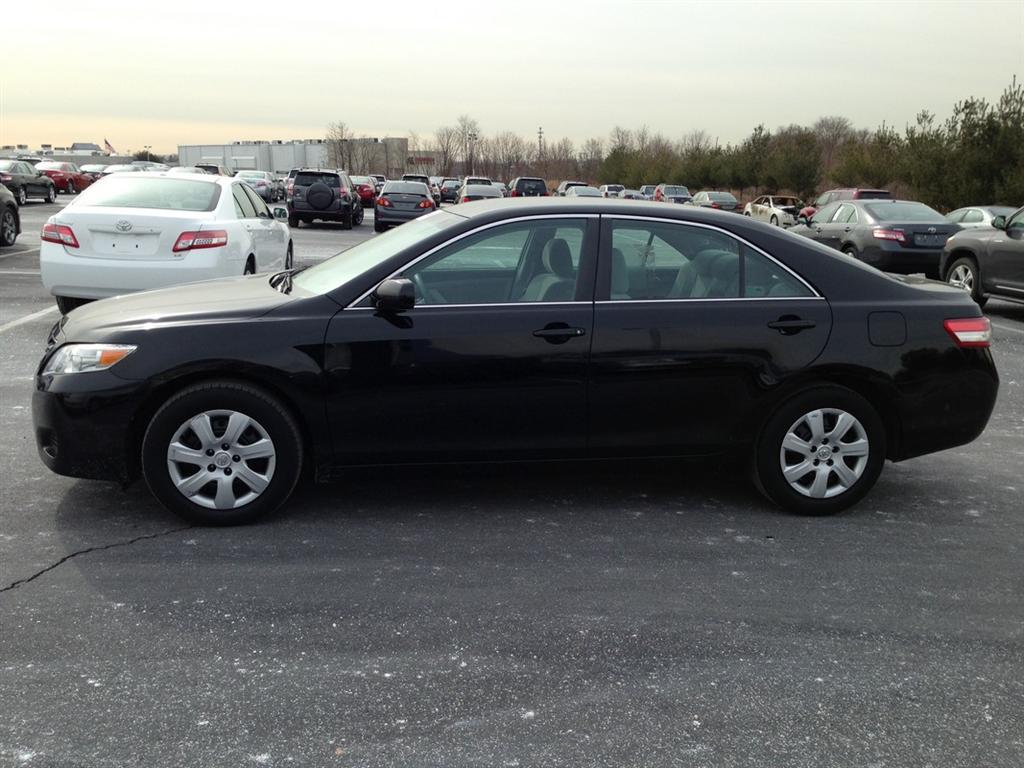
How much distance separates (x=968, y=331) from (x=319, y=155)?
116 m

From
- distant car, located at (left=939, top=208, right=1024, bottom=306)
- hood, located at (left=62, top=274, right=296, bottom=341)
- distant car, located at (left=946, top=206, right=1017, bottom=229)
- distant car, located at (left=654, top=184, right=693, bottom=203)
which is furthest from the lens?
distant car, located at (left=654, top=184, right=693, bottom=203)

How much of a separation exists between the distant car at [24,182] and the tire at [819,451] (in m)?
36.3

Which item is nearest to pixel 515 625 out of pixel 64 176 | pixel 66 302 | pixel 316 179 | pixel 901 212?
pixel 66 302

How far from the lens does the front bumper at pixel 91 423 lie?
4777mm

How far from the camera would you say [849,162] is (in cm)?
4991

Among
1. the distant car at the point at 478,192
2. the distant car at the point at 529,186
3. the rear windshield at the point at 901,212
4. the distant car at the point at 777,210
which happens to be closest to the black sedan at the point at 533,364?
the rear windshield at the point at 901,212

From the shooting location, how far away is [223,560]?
14.8ft

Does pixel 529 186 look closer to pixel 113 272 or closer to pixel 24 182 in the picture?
pixel 24 182

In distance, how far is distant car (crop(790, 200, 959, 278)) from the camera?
1672cm

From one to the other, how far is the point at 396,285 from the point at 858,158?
1920 inches

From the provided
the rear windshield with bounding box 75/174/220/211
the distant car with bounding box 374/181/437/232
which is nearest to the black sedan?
the rear windshield with bounding box 75/174/220/211

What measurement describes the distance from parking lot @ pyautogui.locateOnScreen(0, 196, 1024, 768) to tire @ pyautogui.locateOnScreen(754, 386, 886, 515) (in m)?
0.13

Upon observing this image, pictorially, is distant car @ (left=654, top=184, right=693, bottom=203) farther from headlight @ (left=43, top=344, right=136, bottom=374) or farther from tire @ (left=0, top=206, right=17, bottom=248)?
headlight @ (left=43, top=344, right=136, bottom=374)

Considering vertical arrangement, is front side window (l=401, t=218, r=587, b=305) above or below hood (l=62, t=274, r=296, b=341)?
above
